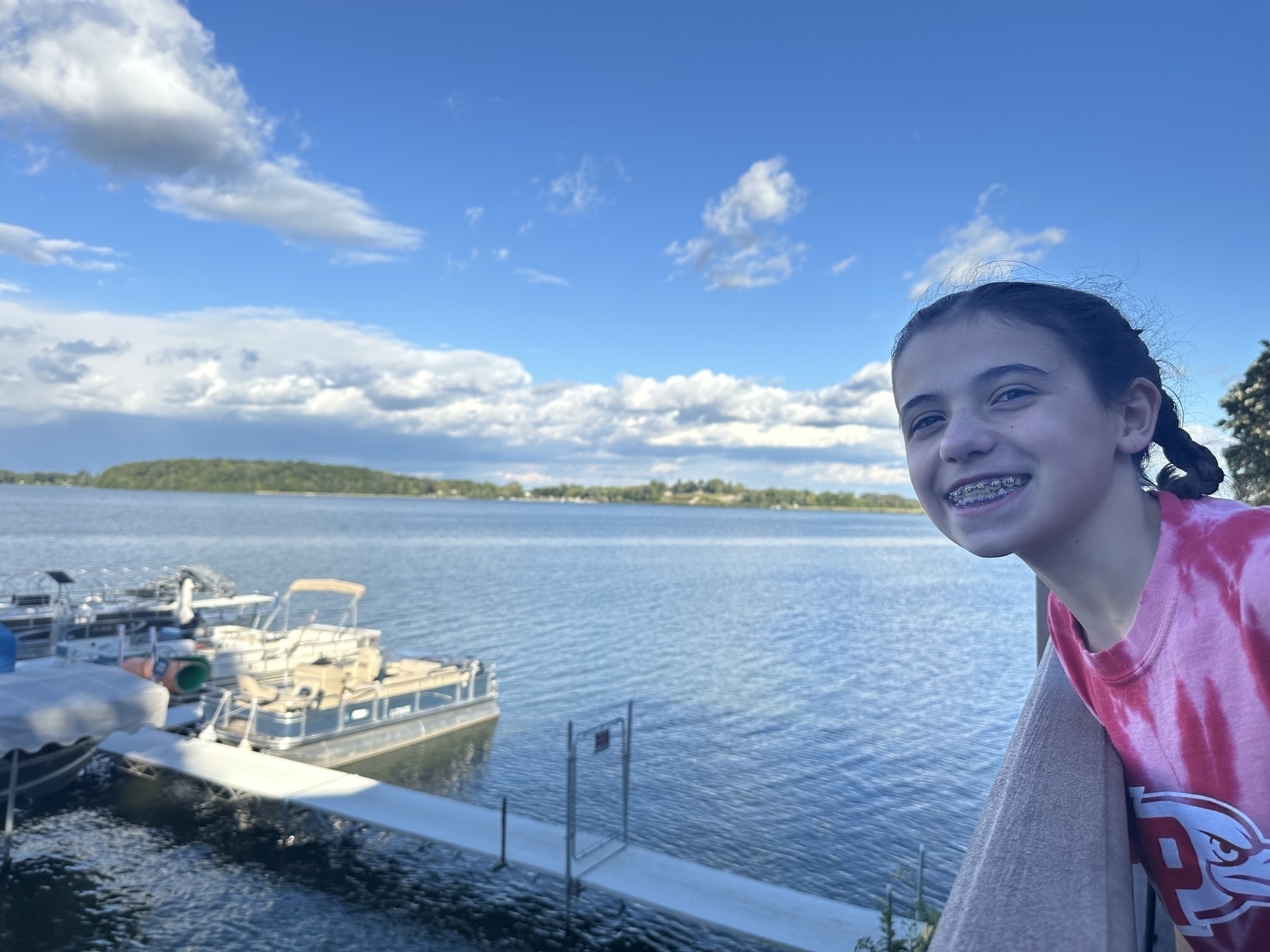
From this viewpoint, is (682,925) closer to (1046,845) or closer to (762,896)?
(762,896)

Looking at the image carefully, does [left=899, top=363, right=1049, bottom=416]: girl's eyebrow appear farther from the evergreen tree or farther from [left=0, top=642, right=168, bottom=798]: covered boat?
[left=0, top=642, right=168, bottom=798]: covered boat

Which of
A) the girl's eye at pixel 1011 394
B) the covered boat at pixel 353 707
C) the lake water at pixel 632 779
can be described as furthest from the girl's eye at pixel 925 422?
the covered boat at pixel 353 707

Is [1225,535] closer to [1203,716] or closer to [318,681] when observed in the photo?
[1203,716]

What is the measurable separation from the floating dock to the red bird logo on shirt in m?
8.44

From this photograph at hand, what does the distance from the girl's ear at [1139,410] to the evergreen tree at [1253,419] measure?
6066 mm

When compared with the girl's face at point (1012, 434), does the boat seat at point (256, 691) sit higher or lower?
lower

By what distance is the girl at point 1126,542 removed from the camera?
4.25ft

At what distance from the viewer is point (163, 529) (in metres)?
96.0

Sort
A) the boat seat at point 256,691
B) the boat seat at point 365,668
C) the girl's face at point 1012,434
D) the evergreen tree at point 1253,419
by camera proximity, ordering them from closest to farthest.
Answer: the girl's face at point 1012,434 < the evergreen tree at point 1253,419 < the boat seat at point 256,691 < the boat seat at point 365,668

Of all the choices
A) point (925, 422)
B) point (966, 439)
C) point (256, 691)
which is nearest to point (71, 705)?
point (256, 691)

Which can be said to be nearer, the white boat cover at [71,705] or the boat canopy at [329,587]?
the white boat cover at [71,705]

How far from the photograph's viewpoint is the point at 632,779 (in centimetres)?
1778

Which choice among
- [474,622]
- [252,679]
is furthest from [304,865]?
[474,622]

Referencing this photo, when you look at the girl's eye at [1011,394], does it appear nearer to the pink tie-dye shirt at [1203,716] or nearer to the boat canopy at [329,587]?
the pink tie-dye shirt at [1203,716]
